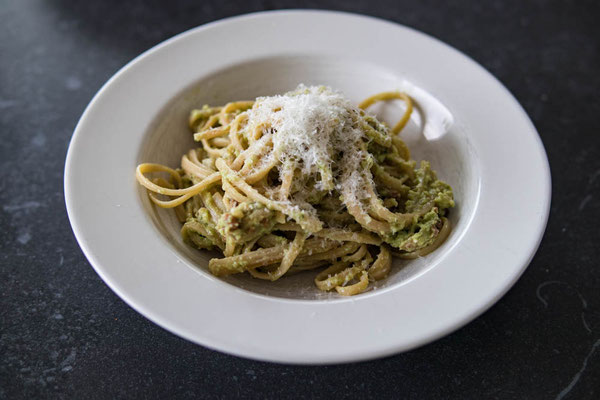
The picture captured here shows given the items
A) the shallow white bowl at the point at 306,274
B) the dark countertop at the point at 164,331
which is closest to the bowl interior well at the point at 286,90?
the shallow white bowl at the point at 306,274

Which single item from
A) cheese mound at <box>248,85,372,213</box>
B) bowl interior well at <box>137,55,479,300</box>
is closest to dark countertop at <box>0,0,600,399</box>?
bowl interior well at <box>137,55,479,300</box>

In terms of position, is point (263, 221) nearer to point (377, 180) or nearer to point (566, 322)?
point (377, 180)

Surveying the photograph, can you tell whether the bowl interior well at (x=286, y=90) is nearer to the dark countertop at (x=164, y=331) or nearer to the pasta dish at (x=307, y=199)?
the pasta dish at (x=307, y=199)

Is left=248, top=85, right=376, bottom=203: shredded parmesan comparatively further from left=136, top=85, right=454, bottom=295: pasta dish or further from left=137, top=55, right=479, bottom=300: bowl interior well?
left=137, top=55, right=479, bottom=300: bowl interior well

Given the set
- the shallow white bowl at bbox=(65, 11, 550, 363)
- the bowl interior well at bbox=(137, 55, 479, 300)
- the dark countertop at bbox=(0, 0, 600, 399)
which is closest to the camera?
the shallow white bowl at bbox=(65, 11, 550, 363)

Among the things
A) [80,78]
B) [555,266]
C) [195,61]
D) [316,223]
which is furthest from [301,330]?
[80,78]

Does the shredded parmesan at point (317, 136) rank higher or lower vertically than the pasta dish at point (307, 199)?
higher

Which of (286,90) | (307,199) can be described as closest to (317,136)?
(307,199)
